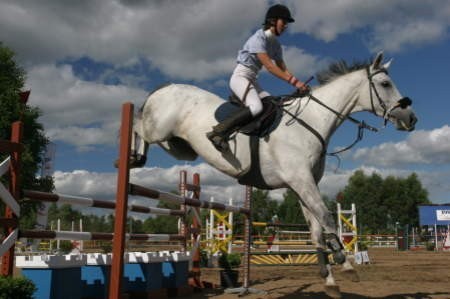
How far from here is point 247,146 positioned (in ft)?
15.5

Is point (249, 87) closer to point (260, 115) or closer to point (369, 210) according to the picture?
point (260, 115)

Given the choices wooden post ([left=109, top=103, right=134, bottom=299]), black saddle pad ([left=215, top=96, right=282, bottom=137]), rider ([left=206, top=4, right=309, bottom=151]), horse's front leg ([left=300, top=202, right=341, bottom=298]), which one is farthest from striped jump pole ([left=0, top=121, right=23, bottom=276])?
horse's front leg ([left=300, top=202, right=341, bottom=298])

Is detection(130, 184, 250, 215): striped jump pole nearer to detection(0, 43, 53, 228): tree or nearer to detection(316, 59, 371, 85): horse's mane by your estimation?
detection(316, 59, 371, 85): horse's mane

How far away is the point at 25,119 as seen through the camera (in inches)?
1029

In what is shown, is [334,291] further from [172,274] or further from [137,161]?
[172,274]

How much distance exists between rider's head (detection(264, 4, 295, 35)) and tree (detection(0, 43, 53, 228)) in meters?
21.0

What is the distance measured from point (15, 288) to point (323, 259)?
2.81 m

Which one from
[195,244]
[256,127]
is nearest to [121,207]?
[256,127]

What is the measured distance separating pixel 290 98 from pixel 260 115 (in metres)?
0.56

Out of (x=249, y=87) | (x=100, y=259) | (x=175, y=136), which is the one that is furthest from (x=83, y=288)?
(x=249, y=87)

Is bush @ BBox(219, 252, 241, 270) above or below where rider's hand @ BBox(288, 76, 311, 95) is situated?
below

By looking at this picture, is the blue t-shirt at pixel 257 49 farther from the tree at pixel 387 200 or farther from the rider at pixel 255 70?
the tree at pixel 387 200

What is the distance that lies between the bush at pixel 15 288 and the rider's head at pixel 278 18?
10.9ft

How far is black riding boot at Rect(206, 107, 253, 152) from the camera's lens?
4641 mm
